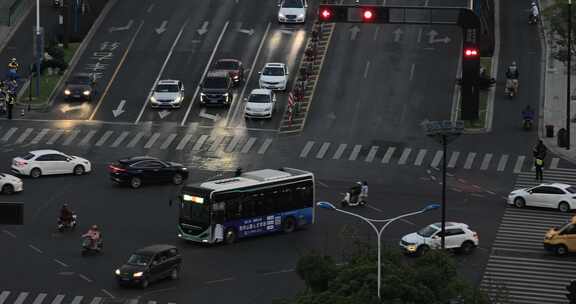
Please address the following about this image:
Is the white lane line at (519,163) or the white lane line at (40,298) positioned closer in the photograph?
the white lane line at (40,298)

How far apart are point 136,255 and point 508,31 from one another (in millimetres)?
57640

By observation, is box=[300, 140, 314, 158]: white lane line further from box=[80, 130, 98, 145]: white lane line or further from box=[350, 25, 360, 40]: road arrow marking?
box=[350, 25, 360, 40]: road arrow marking

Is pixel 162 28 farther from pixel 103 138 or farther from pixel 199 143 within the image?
pixel 199 143

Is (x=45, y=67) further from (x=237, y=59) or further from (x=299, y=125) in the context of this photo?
(x=299, y=125)

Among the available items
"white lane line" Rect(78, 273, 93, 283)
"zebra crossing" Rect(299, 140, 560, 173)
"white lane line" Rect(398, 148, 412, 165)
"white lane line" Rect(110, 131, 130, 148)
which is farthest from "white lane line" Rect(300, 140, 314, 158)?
"white lane line" Rect(78, 273, 93, 283)

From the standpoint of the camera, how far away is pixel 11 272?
228 ft

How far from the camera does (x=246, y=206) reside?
76125mm

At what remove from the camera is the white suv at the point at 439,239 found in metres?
73.3

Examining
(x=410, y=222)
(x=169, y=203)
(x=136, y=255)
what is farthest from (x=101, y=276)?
(x=410, y=222)

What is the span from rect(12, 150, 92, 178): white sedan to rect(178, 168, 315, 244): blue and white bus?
45.9 feet

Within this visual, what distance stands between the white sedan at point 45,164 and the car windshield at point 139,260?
2057cm

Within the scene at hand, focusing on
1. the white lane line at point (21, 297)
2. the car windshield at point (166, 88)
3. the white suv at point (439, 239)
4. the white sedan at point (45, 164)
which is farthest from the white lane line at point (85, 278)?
the car windshield at point (166, 88)

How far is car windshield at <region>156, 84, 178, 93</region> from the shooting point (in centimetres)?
10319

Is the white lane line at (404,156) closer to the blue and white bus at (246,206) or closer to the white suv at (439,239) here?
the blue and white bus at (246,206)
